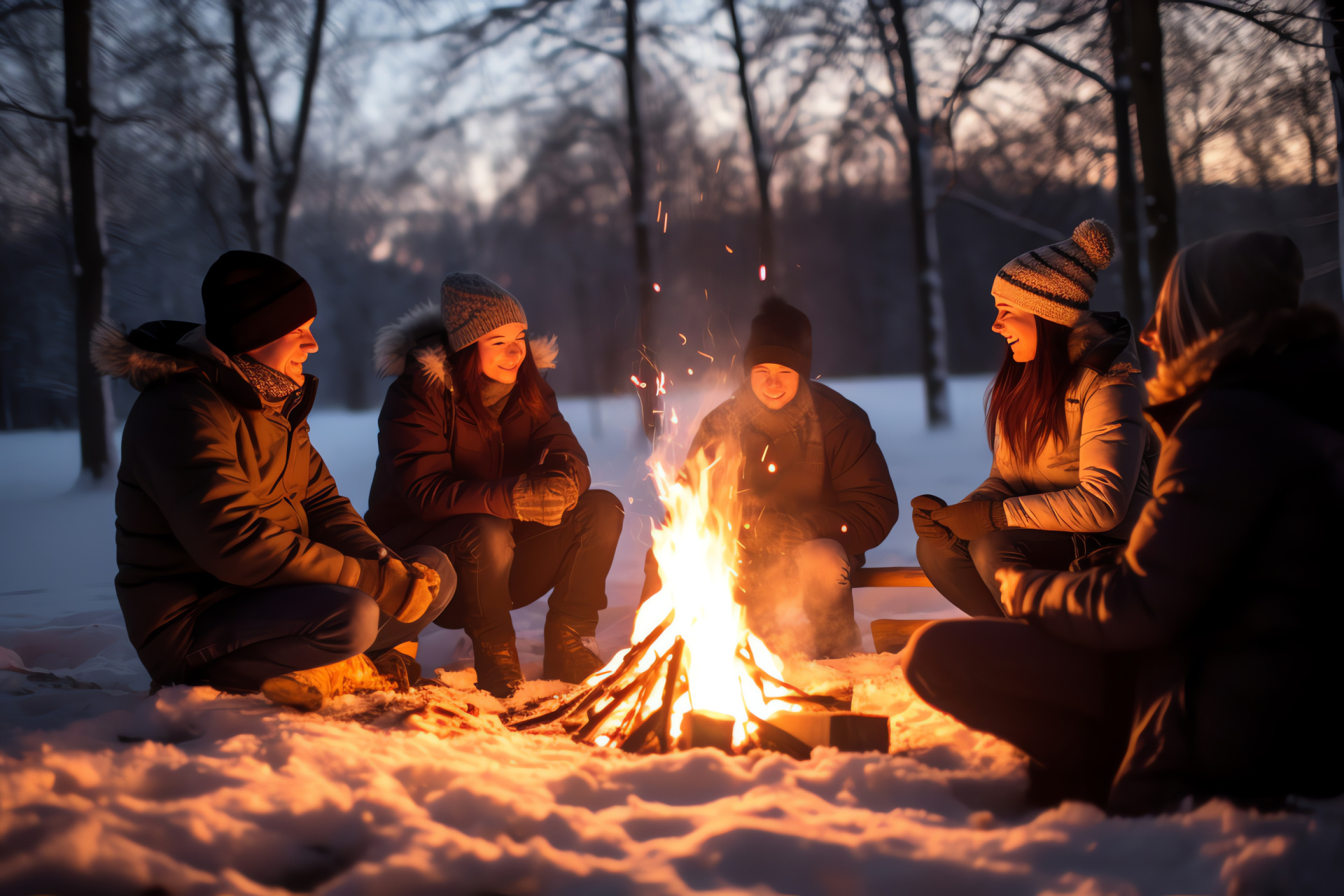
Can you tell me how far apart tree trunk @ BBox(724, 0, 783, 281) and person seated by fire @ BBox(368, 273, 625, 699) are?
7.60 meters

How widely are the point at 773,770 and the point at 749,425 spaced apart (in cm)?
218

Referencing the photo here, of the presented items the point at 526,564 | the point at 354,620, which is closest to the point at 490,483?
the point at 526,564

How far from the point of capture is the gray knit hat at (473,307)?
145 inches

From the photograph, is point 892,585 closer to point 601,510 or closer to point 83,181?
point 601,510

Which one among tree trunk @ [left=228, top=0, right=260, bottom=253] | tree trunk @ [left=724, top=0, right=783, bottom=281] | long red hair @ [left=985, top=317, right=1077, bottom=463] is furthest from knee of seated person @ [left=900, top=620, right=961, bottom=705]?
tree trunk @ [left=228, top=0, right=260, bottom=253]

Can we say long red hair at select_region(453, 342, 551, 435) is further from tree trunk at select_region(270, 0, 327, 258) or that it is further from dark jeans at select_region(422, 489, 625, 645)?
tree trunk at select_region(270, 0, 327, 258)

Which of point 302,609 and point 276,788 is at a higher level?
point 302,609

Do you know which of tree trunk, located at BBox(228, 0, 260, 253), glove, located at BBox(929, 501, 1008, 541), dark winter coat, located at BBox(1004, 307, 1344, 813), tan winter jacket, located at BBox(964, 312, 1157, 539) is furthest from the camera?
tree trunk, located at BBox(228, 0, 260, 253)

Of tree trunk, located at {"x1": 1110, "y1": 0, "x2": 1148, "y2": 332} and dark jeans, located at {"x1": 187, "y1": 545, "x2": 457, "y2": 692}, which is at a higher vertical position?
tree trunk, located at {"x1": 1110, "y1": 0, "x2": 1148, "y2": 332}

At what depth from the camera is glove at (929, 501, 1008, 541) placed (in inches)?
131

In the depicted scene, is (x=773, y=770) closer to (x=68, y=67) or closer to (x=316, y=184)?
(x=68, y=67)

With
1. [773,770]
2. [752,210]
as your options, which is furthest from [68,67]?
[773,770]

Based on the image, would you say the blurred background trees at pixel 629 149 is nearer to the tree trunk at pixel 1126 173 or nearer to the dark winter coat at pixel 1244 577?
the tree trunk at pixel 1126 173

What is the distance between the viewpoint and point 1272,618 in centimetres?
170
